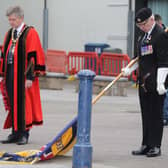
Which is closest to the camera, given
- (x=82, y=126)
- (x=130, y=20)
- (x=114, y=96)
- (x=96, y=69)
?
(x=82, y=126)

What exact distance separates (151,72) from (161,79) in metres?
0.23

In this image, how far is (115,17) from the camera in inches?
891

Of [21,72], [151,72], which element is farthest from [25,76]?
[151,72]

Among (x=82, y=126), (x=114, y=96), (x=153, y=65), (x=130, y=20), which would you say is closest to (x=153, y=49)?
(x=153, y=65)

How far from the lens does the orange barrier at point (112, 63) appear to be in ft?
62.8

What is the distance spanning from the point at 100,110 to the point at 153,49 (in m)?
5.65

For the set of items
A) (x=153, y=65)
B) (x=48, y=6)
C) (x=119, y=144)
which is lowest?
(x=119, y=144)

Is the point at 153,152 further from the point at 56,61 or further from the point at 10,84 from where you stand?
the point at 56,61

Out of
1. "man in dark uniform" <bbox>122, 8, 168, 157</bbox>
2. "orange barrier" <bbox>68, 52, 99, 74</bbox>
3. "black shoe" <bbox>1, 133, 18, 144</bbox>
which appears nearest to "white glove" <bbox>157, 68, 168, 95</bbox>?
"man in dark uniform" <bbox>122, 8, 168, 157</bbox>

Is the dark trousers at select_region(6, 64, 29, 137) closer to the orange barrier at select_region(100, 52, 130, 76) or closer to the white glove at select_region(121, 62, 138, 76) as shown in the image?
the white glove at select_region(121, 62, 138, 76)

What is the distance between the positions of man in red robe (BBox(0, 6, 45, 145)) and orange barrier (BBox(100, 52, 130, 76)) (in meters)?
8.80

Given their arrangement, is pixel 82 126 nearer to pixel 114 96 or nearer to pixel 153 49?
pixel 153 49

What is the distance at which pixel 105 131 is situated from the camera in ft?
38.4

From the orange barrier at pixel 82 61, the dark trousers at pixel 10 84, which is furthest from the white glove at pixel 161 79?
the orange barrier at pixel 82 61
